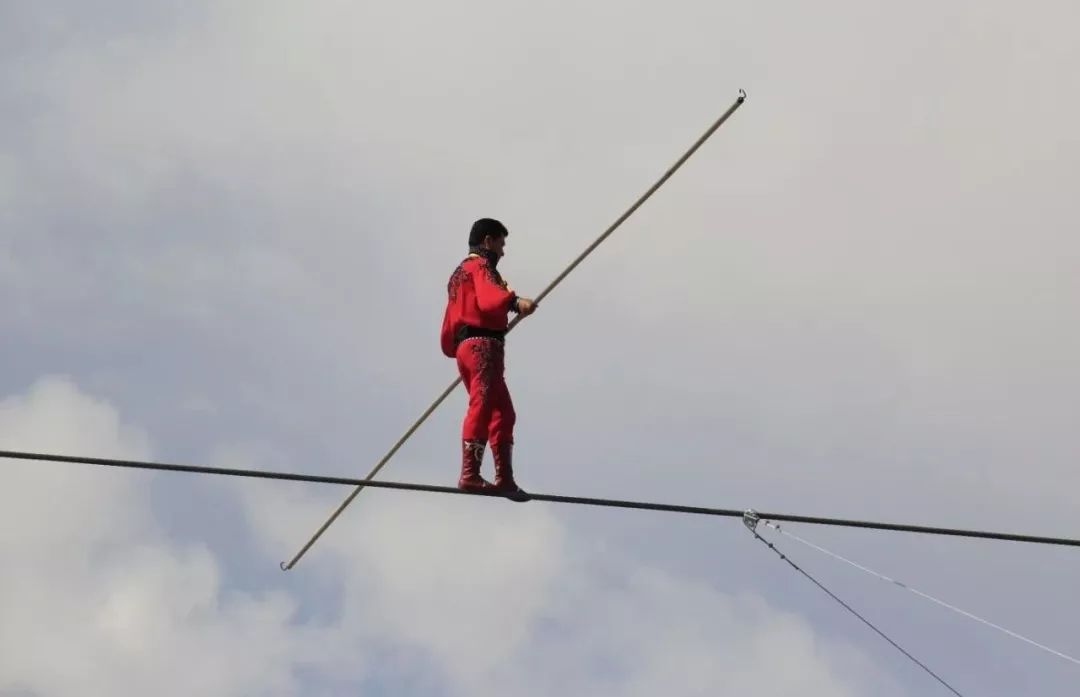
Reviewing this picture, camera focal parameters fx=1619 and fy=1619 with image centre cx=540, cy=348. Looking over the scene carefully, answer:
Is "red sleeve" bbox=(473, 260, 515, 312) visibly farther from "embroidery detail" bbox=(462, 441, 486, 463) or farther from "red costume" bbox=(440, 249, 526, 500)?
"embroidery detail" bbox=(462, 441, 486, 463)

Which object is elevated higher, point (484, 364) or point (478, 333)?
point (478, 333)

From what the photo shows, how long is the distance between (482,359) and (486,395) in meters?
0.22

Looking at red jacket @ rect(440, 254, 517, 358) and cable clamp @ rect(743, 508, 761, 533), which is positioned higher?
red jacket @ rect(440, 254, 517, 358)

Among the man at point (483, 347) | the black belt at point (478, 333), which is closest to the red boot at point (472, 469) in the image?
the man at point (483, 347)

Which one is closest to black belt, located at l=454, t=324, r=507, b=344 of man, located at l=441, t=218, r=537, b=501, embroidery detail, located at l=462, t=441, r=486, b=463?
man, located at l=441, t=218, r=537, b=501

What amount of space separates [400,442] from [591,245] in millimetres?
1783

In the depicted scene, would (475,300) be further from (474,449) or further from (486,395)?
(474,449)

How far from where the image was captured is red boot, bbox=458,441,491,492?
9906 mm

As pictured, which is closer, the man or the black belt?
the man

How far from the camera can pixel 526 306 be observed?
32.3ft

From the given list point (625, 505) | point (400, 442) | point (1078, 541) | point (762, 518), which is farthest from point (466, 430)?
point (1078, 541)

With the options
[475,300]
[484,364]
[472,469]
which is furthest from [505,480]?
[475,300]

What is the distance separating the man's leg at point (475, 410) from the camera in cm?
991

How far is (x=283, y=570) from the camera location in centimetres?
1074
